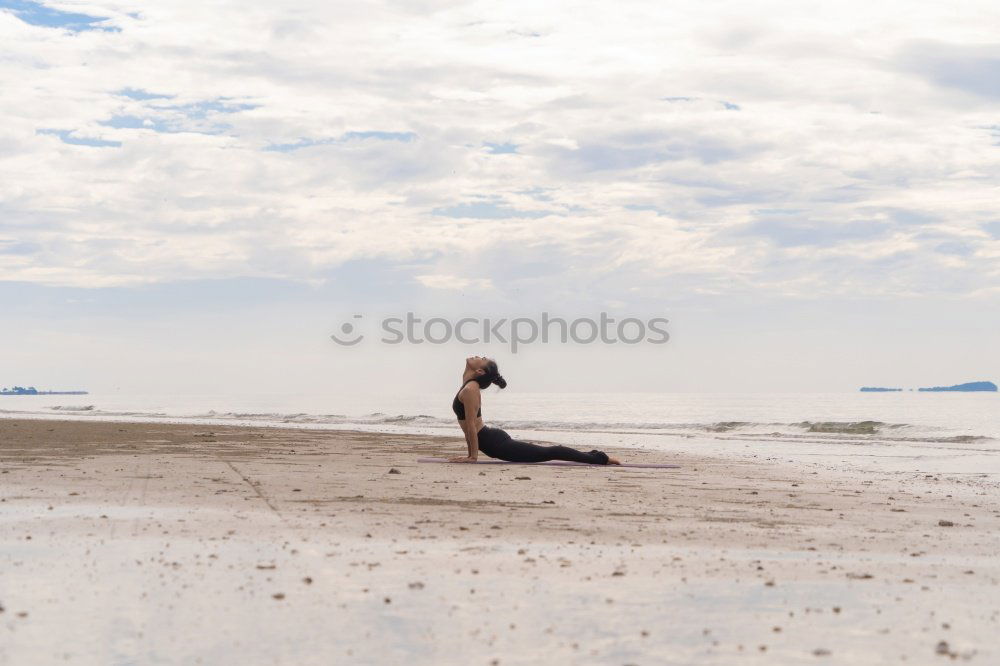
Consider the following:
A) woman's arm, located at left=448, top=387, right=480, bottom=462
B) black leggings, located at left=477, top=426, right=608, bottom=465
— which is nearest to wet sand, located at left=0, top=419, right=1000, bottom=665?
black leggings, located at left=477, top=426, right=608, bottom=465

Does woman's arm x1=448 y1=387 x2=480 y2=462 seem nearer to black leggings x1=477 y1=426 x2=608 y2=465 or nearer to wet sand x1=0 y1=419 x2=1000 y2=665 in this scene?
black leggings x1=477 y1=426 x2=608 y2=465

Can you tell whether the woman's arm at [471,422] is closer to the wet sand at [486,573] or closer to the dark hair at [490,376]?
the dark hair at [490,376]

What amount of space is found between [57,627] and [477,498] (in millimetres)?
7407

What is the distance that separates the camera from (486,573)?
7281 mm

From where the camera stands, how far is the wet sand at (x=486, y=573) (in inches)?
209

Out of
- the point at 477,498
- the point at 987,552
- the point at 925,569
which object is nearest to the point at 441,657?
the point at 925,569

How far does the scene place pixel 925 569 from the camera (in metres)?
7.78

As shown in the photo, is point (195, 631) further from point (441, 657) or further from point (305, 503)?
point (305, 503)

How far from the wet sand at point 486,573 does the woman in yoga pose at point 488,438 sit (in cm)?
426

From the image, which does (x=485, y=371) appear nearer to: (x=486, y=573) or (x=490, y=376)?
(x=490, y=376)

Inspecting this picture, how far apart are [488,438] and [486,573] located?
40.4 ft

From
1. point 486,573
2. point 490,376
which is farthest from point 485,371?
point 486,573

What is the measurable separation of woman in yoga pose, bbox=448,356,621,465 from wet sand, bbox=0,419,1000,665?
4257 mm

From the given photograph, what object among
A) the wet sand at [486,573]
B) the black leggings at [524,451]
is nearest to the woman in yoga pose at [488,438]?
the black leggings at [524,451]
